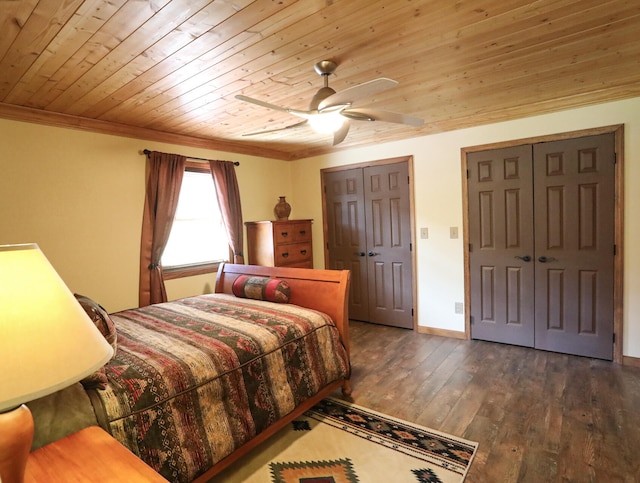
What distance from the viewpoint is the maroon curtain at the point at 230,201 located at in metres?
4.11

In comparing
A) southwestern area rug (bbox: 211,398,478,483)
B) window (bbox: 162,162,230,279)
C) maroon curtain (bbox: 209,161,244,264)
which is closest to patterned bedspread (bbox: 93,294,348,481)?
southwestern area rug (bbox: 211,398,478,483)

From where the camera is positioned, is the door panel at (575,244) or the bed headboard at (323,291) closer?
the bed headboard at (323,291)

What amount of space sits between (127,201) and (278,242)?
5.60ft

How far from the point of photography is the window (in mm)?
3850

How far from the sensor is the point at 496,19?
174 centimetres

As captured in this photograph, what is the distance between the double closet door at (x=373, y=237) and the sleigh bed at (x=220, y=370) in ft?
5.57

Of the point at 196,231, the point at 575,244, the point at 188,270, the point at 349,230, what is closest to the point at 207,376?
the point at 188,270

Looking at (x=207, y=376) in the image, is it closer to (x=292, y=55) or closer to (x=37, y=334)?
(x=37, y=334)

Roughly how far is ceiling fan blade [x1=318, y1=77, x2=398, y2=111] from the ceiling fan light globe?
0.34 ft

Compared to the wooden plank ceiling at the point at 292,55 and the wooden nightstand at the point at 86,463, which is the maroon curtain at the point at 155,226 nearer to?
the wooden plank ceiling at the point at 292,55

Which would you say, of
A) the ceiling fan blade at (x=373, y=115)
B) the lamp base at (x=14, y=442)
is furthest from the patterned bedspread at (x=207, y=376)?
the ceiling fan blade at (x=373, y=115)

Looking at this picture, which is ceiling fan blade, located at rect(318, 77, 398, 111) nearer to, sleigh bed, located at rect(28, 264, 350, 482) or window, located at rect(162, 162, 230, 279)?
sleigh bed, located at rect(28, 264, 350, 482)

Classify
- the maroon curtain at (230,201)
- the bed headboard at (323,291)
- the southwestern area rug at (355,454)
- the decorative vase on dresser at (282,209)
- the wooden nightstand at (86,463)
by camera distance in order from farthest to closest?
the decorative vase on dresser at (282,209), the maroon curtain at (230,201), the bed headboard at (323,291), the southwestern area rug at (355,454), the wooden nightstand at (86,463)

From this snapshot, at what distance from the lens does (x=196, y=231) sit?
4.06m
